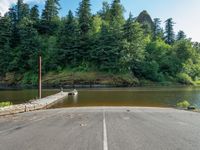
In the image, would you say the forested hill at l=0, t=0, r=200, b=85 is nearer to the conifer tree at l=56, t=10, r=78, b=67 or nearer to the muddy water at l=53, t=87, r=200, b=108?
the conifer tree at l=56, t=10, r=78, b=67

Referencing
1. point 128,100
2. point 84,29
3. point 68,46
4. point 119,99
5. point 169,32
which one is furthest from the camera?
point 169,32

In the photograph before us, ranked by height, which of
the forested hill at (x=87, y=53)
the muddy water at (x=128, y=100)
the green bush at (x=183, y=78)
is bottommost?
the muddy water at (x=128, y=100)

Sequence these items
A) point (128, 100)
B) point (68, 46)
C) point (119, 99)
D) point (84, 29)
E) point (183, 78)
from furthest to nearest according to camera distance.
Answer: point (183, 78) < point (84, 29) < point (68, 46) < point (119, 99) < point (128, 100)

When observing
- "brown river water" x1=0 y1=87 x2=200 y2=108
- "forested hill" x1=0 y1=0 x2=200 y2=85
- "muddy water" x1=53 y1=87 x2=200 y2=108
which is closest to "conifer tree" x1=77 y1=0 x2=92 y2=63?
"forested hill" x1=0 y1=0 x2=200 y2=85

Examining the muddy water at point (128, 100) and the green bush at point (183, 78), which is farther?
the green bush at point (183, 78)

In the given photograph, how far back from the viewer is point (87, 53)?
77688 millimetres

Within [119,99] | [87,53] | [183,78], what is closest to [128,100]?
[119,99]

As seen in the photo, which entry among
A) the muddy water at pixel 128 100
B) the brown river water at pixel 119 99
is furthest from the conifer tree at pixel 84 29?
the muddy water at pixel 128 100

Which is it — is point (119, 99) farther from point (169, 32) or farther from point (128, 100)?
point (169, 32)

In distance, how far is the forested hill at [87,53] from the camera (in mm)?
73875

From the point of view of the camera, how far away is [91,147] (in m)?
8.14

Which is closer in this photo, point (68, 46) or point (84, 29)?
point (68, 46)

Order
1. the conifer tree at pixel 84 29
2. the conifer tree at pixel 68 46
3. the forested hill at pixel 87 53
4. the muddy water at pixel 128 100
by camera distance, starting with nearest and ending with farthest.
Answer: the muddy water at pixel 128 100 → the forested hill at pixel 87 53 → the conifer tree at pixel 68 46 → the conifer tree at pixel 84 29

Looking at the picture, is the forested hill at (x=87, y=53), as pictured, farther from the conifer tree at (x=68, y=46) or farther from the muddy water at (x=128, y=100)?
the muddy water at (x=128, y=100)
